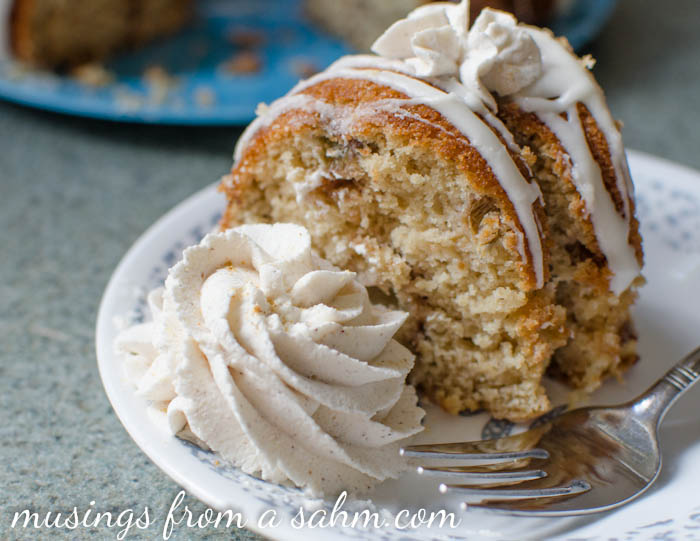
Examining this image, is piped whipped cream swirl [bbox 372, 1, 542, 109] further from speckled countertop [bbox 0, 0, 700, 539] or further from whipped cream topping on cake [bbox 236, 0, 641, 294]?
speckled countertop [bbox 0, 0, 700, 539]

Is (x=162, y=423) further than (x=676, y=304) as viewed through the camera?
No

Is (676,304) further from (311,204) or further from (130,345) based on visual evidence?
(130,345)

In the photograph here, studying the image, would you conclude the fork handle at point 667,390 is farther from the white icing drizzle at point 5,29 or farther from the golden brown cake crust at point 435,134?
the white icing drizzle at point 5,29

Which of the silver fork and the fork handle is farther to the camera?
the fork handle

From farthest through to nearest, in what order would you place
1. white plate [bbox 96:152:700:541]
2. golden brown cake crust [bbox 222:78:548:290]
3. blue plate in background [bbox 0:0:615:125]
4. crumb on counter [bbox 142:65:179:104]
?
1. crumb on counter [bbox 142:65:179:104]
2. blue plate in background [bbox 0:0:615:125]
3. golden brown cake crust [bbox 222:78:548:290]
4. white plate [bbox 96:152:700:541]

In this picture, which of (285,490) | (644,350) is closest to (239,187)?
(285,490)

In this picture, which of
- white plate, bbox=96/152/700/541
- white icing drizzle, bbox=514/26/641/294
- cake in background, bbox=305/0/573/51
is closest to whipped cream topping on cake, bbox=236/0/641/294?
white icing drizzle, bbox=514/26/641/294

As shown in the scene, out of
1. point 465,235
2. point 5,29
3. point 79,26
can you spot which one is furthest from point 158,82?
point 465,235
